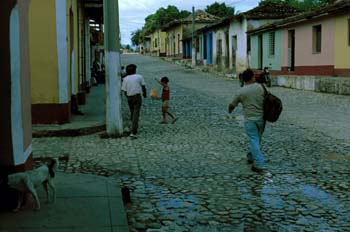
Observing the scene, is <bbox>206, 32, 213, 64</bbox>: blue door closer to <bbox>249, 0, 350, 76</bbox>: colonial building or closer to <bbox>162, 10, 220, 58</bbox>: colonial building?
<bbox>162, 10, 220, 58</bbox>: colonial building

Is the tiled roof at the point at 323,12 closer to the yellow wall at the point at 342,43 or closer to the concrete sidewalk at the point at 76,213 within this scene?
the yellow wall at the point at 342,43

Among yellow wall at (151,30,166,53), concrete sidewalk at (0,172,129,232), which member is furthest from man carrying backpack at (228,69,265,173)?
yellow wall at (151,30,166,53)

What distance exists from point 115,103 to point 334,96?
11953 millimetres

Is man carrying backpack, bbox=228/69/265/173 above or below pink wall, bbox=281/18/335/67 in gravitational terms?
below

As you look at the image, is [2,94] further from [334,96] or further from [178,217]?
[334,96]

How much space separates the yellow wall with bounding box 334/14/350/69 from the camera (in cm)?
2222

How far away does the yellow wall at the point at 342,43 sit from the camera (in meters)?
22.2

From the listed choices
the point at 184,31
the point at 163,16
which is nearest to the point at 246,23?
the point at 184,31

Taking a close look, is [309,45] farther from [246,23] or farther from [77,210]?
[77,210]

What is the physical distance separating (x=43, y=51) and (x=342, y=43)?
15.0 meters

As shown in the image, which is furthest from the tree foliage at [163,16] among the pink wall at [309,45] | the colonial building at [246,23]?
the pink wall at [309,45]

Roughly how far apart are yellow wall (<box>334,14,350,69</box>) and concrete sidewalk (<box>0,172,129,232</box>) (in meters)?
17.9

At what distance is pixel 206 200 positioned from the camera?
6.05 meters

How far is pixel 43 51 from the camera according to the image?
37.2 feet
